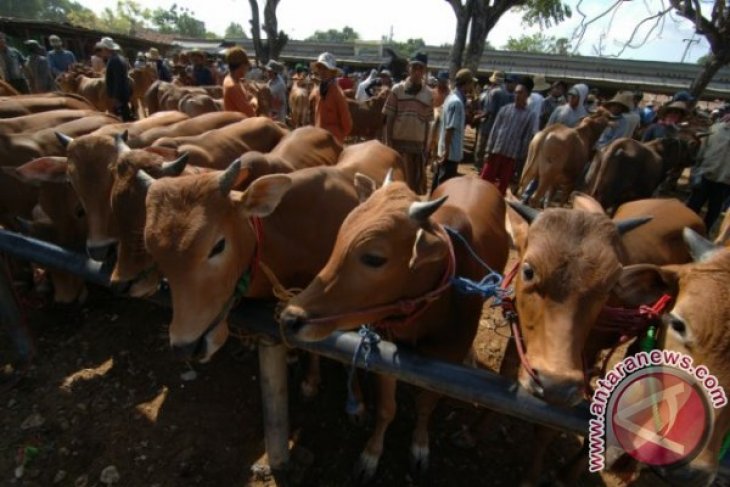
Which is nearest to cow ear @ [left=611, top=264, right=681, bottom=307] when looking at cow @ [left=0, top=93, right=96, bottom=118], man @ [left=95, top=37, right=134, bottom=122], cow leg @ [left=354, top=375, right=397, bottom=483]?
cow leg @ [left=354, top=375, right=397, bottom=483]

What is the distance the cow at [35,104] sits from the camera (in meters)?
5.87

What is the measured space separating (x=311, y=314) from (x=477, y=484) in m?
2.18

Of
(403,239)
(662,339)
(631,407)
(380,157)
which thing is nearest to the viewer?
Answer: (631,407)

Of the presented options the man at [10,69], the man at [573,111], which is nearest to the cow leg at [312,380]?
the man at [573,111]

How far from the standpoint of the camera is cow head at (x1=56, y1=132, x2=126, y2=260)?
341cm

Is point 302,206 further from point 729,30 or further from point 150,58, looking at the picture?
point 150,58

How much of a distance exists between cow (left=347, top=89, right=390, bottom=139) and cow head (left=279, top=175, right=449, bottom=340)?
40.1 feet

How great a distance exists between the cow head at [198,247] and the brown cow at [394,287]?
21.9 inches

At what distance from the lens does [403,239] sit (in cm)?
243

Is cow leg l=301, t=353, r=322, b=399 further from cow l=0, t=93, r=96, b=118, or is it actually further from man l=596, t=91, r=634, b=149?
man l=596, t=91, r=634, b=149

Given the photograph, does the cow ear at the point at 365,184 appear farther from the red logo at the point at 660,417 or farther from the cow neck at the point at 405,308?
the red logo at the point at 660,417

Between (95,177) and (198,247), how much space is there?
182cm

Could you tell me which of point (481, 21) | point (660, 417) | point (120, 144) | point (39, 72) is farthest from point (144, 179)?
Answer: point (481, 21)

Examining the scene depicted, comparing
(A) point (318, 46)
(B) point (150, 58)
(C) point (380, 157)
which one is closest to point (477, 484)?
(C) point (380, 157)
